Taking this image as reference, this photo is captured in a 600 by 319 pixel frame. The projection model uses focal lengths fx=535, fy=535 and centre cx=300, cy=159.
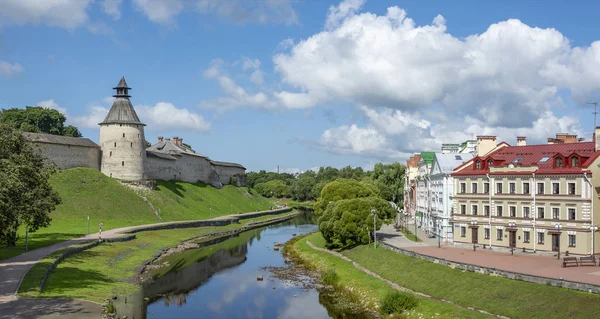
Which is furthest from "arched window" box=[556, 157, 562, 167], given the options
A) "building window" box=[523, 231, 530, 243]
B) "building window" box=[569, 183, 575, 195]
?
"building window" box=[523, 231, 530, 243]

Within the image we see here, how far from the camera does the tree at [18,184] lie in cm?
3456

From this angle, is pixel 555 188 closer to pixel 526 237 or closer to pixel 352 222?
pixel 526 237

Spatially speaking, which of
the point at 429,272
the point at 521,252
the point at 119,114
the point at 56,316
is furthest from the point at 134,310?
the point at 119,114

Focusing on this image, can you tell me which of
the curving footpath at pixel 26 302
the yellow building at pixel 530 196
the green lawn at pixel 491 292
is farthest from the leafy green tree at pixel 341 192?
the curving footpath at pixel 26 302

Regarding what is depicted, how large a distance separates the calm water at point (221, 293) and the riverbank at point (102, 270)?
7.44 feet

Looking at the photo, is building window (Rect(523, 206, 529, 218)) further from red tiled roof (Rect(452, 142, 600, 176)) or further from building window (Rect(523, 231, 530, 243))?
red tiled roof (Rect(452, 142, 600, 176))

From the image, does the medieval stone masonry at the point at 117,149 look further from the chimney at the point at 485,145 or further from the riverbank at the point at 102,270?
the chimney at the point at 485,145

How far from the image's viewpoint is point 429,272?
38.4 m

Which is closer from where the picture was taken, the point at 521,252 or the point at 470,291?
the point at 470,291

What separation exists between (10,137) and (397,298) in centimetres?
2957

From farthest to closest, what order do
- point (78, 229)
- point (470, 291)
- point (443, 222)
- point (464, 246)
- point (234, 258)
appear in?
point (78, 229) < point (234, 258) < point (443, 222) < point (464, 246) < point (470, 291)

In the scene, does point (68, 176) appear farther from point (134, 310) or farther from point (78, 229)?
point (134, 310)

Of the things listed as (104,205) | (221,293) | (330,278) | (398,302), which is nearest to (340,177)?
(104,205)

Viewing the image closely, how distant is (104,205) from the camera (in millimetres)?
82625
